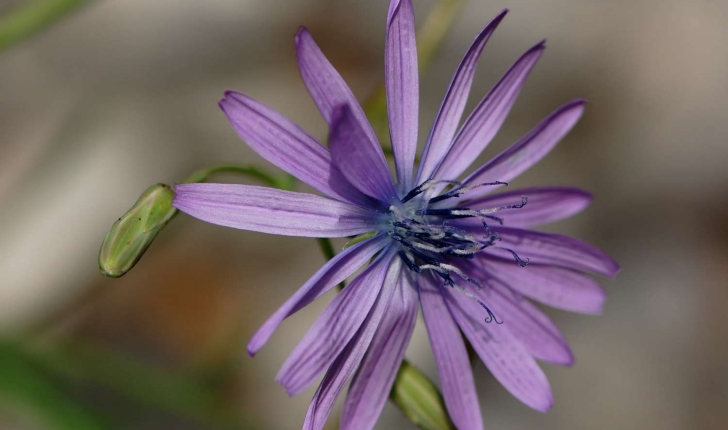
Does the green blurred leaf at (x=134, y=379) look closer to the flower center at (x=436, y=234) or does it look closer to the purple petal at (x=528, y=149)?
the flower center at (x=436, y=234)

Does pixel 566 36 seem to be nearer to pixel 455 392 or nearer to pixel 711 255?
pixel 711 255

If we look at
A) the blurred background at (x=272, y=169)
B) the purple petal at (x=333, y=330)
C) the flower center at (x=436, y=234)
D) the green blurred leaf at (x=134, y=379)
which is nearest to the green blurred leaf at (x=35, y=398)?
the green blurred leaf at (x=134, y=379)

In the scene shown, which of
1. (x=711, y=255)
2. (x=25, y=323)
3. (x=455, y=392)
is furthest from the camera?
(x=711, y=255)

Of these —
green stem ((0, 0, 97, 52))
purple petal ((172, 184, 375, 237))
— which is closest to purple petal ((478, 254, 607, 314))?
purple petal ((172, 184, 375, 237))

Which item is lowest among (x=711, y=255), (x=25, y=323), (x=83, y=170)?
(x=25, y=323)

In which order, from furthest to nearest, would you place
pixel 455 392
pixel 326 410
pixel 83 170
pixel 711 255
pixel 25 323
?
pixel 711 255
pixel 83 170
pixel 25 323
pixel 455 392
pixel 326 410

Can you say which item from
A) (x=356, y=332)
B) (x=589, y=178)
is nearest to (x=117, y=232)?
(x=356, y=332)

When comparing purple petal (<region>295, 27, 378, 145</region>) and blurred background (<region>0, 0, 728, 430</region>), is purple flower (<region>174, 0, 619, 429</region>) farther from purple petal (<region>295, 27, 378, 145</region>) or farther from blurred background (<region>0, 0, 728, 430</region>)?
blurred background (<region>0, 0, 728, 430</region>)
